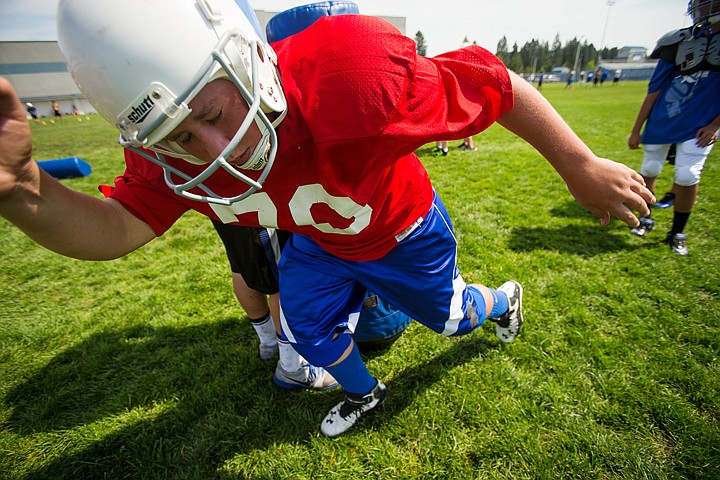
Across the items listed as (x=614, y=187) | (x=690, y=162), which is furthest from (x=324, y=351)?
(x=690, y=162)

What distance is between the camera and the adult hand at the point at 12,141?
0.81 metres

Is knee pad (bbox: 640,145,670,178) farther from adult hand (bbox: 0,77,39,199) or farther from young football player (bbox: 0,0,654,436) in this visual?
adult hand (bbox: 0,77,39,199)

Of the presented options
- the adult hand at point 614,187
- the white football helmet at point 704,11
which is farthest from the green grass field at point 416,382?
the white football helmet at point 704,11

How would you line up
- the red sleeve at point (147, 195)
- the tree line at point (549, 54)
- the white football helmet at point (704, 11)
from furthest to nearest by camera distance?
the tree line at point (549, 54) → the white football helmet at point (704, 11) → the red sleeve at point (147, 195)

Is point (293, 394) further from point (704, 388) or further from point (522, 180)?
point (522, 180)

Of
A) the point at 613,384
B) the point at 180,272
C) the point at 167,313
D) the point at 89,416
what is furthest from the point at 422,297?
the point at 180,272

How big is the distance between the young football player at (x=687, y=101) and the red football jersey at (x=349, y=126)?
119 inches

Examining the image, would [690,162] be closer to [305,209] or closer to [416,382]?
[416,382]

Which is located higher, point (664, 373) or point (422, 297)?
point (422, 297)

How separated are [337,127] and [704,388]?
2.36 meters

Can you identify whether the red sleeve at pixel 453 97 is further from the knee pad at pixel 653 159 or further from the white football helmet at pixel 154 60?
the knee pad at pixel 653 159

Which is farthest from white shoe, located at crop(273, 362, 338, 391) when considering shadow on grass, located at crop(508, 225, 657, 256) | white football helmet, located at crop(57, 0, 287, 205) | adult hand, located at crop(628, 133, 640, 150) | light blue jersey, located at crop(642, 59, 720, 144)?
adult hand, located at crop(628, 133, 640, 150)

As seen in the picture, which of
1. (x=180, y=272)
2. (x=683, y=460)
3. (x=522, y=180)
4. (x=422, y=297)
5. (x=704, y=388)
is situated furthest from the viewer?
(x=522, y=180)

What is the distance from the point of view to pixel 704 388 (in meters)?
1.87
